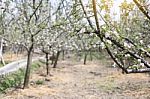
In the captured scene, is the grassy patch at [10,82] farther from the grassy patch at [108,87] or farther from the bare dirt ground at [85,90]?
the grassy patch at [108,87]

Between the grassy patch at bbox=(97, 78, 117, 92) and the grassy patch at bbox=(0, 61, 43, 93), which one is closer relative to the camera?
the grassy patch at bbox=(0, 61, 43, 93)

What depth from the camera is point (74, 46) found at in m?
Result: 56.7

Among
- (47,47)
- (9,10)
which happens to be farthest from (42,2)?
(47,47)

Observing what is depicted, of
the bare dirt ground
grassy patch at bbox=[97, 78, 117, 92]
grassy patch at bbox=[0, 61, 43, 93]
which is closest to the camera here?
the bare dirt ground

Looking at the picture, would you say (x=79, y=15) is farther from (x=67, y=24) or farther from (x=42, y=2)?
(x=42, y=2)

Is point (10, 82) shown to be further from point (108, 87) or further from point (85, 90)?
point (108, 87)

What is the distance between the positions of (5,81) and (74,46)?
1140 inches

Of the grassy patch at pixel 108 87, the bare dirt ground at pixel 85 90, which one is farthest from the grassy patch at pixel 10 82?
the grassy patch at pixel 108 87

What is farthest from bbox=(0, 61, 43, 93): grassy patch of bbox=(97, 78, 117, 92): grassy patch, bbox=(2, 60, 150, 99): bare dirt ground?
bbox=(97, 78, 117, 92): grassy patch

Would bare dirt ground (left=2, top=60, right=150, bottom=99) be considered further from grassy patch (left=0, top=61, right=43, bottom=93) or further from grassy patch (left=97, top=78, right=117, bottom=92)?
grassy patch (left=0, top=61, right=43, bottom=93)

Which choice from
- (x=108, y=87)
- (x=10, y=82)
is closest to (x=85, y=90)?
(x=108, y=87)

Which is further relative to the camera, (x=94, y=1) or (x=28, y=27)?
(x=28, y=27)

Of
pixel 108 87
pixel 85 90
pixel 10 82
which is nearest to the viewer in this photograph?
pixel 85 90

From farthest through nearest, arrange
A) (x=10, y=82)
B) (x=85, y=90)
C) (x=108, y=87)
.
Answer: (x=108, y=87) < (x=10, y=82) < (x=85, y=90)
